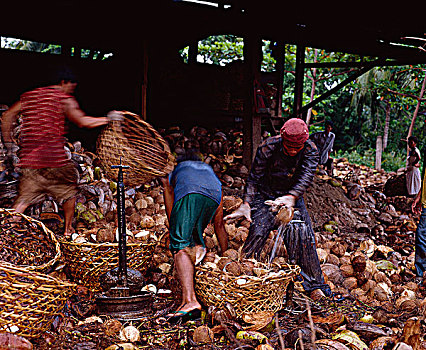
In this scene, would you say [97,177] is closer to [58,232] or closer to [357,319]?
[58,232]

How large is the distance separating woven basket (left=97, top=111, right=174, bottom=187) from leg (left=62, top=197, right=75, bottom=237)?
2.96ft

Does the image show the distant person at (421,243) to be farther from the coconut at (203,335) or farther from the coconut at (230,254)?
A: the coconut at (203,335)

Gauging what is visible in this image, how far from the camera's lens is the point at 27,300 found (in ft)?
7.97

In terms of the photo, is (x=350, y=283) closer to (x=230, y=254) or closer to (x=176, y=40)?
(x=230, y=254)

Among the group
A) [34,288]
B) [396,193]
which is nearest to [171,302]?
[34,288]

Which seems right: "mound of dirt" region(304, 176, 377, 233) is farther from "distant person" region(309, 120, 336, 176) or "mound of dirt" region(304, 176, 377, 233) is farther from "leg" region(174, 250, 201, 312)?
"leg" region(174, 250, 201, 312)

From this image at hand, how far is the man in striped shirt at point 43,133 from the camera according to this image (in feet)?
12.0

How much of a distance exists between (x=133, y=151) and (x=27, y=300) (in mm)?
1330

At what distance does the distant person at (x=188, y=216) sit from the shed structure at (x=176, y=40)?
300 cm

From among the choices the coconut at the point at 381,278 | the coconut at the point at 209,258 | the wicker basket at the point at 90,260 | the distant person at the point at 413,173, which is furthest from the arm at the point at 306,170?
the distant person at the point at 413,173

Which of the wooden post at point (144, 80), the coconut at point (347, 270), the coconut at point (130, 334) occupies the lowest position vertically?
the coconut at point (347, 270)

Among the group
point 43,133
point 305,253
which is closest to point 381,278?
point 305,253

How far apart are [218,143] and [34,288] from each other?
17.2ft

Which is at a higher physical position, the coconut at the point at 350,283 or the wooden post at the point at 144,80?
the wooden post at the point at 144,80
